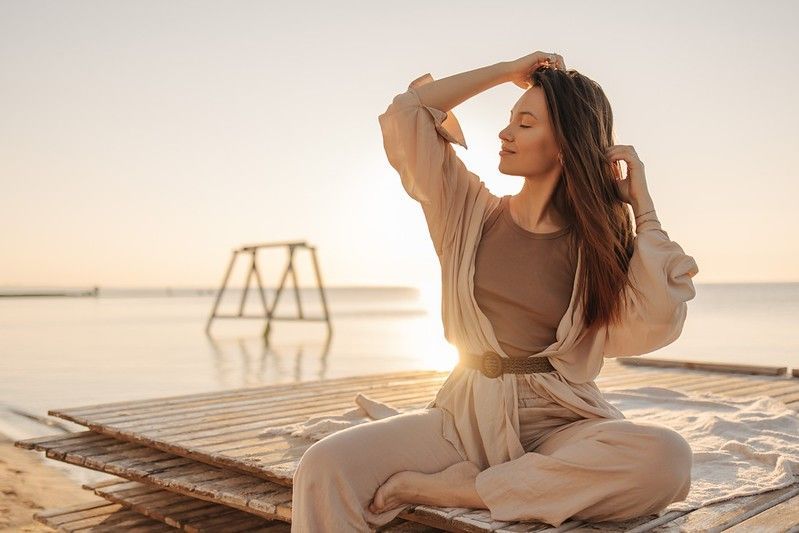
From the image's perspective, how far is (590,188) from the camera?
210 centimetres

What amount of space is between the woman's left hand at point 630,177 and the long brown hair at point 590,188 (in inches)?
0.9

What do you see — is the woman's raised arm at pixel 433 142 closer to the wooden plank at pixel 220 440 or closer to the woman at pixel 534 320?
the woman at pixel 534 320

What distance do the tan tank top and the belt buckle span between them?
0.04 metres

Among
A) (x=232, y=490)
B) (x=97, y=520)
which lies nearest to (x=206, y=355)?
(x=97, y=520)

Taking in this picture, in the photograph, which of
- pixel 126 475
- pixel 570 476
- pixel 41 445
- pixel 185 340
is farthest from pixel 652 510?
pixel 185 340

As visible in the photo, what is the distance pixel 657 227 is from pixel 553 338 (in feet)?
1.30

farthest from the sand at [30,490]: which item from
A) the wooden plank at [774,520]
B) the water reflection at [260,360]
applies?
the water reflection at [260,360]

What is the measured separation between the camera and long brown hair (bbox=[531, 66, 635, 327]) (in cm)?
209

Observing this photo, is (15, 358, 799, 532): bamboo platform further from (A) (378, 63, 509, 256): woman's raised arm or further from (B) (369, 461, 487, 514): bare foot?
(A) (378, 63, 509, 256): woman's raised arm

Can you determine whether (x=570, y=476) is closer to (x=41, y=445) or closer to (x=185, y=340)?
(x=41, y=445)

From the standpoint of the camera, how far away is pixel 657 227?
2.11 metres

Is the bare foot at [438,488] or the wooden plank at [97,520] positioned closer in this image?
the bare foot at [438,488]

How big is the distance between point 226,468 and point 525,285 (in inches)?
58.8

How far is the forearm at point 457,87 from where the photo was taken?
223 cm
